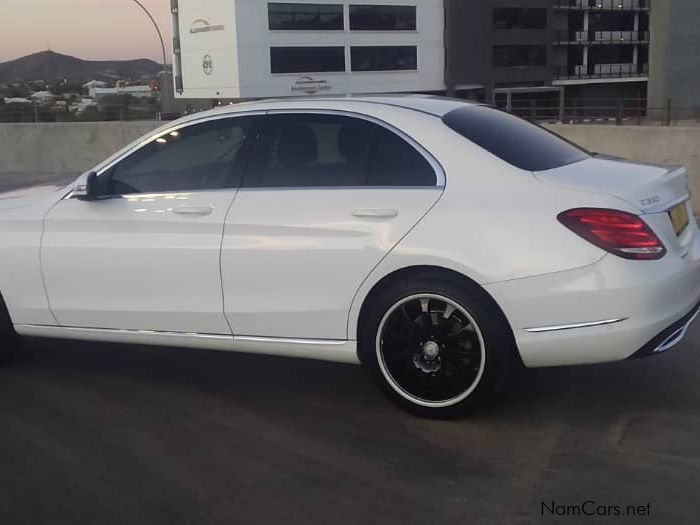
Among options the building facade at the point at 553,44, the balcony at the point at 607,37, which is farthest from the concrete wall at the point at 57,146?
the balcony at the point at 607,37

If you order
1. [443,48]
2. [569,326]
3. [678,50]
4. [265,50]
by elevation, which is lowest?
[569,326]

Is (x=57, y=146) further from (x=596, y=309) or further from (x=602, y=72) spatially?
(x=602, y=72)

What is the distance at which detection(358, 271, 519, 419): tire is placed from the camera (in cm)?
407

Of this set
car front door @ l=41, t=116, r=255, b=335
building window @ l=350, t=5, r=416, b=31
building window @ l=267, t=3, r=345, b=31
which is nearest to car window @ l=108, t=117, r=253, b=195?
car front door @ l=41, t=116, r=255, b=335

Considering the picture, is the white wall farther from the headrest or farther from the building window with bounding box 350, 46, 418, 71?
the headrest

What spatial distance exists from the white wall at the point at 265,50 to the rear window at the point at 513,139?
81.1 metres

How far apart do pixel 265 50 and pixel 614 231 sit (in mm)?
84544

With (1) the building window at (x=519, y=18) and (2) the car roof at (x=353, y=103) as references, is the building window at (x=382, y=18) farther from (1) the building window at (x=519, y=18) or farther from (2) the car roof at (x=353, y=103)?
(2) the car roof at (x=353, y=103)

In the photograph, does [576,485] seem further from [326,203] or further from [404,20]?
[404,20]

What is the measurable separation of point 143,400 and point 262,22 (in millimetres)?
84135

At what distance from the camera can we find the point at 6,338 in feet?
17.3

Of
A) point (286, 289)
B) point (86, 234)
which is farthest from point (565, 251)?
point (86, 234)

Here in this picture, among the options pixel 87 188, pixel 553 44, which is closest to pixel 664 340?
pixel 87 188

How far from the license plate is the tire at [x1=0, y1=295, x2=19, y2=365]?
3.70 metres
